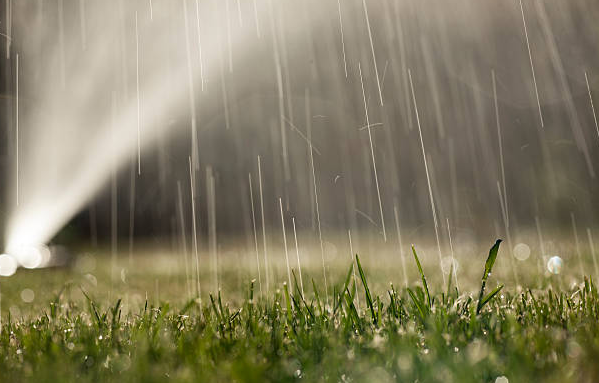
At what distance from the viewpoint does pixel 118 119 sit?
9.95 metres

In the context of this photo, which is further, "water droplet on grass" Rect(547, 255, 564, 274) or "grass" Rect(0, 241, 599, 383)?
"water droplet on grass" Rect(547, 255, 564, 274)

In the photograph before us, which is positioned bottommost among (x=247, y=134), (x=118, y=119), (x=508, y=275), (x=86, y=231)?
(x=508, y=275)

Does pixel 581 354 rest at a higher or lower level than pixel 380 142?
lower

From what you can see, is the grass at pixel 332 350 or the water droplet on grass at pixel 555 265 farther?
the water droplet on grass at pixel 555 265

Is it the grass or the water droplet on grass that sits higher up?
the grass

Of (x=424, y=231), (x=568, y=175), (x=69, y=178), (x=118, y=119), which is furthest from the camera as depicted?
(x=568, y=175)

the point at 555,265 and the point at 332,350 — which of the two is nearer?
the point at 332,350

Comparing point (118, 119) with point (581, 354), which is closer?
point (581, 354)

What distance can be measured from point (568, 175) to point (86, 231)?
1584 cm

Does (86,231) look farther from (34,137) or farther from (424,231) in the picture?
(424,231)

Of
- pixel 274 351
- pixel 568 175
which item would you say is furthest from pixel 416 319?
pixel 568 175

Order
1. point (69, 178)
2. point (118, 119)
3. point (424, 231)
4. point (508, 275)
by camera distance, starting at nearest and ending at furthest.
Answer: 1. point (508, 275)
2. point (69, 178)
3. point (118, 119)
4. point (424, 231)

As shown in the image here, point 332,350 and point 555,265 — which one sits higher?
point 332,350

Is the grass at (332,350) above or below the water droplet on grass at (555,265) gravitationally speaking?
above
